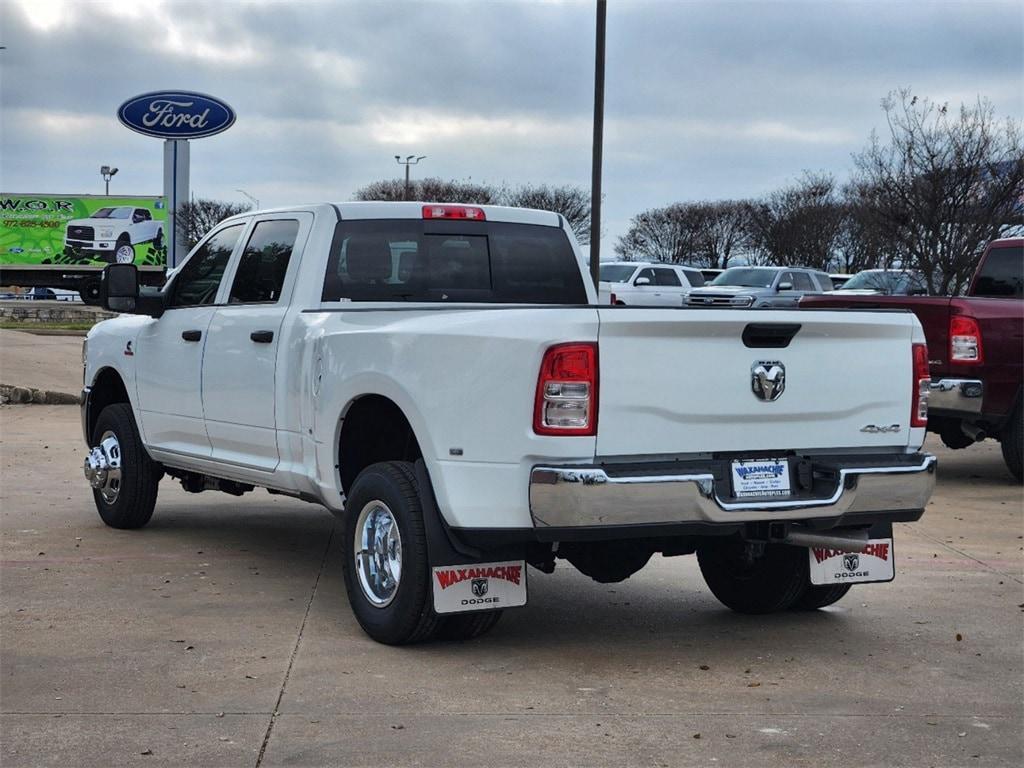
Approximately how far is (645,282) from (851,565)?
93.3 ft

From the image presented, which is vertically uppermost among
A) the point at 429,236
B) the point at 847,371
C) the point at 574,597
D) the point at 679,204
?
the point at 679,204

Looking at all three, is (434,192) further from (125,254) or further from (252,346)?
(252,346)

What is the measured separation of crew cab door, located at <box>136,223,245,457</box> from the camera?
807cm

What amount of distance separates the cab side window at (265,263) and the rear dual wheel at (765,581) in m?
2.53

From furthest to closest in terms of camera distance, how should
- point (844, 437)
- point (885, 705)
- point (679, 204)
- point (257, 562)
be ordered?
point (679, 204) → point (257, 562) → point (844, 437) → point (885, 705)

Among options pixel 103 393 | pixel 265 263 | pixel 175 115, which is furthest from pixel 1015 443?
pixel 175 115

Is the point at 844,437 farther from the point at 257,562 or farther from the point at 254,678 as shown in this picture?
the point at 257,562

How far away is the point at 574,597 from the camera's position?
7.49 meters

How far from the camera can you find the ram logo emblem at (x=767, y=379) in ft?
19.1

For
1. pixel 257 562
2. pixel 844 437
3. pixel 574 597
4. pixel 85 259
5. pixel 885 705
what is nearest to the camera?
pixel 885 705

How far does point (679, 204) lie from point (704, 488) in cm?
6896

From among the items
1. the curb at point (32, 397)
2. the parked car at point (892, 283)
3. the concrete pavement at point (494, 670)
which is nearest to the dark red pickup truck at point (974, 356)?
the concrete pavement at point (494, 670)

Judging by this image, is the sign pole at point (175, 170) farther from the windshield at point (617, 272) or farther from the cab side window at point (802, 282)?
the cab side window at point (802, 282)

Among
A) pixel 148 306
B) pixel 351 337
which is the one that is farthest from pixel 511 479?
pixel 148 306
